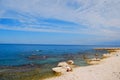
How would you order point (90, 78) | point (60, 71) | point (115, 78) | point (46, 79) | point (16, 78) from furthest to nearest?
point (60, 71), point (16, 78), point (46, 79), point (90, 78), point (115, 78)

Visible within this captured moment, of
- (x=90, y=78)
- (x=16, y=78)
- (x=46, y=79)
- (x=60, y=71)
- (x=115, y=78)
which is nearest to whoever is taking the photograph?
(x=115, y=78)

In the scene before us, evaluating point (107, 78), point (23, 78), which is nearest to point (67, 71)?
point (23, 78)

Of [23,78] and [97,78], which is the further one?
[23,78]

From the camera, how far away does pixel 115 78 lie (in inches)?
718

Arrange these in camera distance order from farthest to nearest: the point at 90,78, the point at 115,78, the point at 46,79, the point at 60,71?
the point at 60,71 → the point at 46,79 → the point at 90,78 → the point at 115,78

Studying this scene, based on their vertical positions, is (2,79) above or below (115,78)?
below

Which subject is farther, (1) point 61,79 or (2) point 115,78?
(1) point 61,79

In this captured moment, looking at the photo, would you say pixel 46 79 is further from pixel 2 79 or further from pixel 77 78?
pixel 2 79

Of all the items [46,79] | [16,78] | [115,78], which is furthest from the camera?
[16,78]

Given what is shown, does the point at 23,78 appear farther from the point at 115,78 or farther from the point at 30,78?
the point at 115,78

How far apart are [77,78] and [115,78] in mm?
4622

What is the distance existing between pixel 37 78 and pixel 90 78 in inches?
317

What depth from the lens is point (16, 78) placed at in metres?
23.7

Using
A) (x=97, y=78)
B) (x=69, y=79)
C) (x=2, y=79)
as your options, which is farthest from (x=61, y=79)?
(x=2, y=79)
